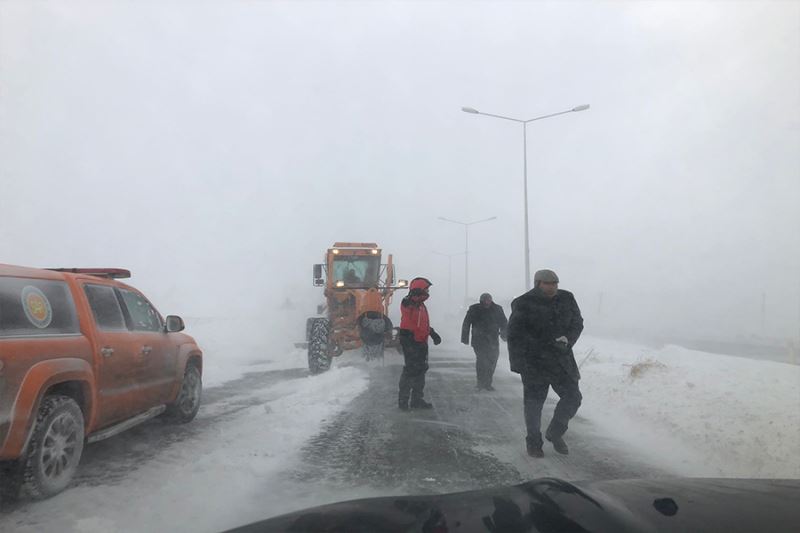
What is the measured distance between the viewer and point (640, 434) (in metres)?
6.66

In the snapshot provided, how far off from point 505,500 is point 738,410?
17.6 ft

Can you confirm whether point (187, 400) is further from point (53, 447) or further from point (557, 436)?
point (557, 436)

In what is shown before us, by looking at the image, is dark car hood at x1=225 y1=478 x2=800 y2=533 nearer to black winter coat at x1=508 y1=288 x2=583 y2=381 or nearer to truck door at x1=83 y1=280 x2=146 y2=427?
black winter coat at x1=508 y1=288 x2=583 y2=381

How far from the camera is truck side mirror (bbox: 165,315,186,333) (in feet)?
20.6

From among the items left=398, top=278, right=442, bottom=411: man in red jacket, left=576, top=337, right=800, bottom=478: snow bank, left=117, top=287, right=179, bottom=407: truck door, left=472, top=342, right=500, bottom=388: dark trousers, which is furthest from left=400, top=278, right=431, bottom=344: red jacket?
left=117, top=287, right=179, bottom=407: truck door

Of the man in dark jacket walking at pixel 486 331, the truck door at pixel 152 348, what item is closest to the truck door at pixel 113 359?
the truck door at pixel 152 348

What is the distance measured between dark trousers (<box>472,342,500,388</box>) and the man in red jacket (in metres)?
2.23

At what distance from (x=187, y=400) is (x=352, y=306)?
25.8 ft

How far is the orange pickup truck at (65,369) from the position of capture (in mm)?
3695

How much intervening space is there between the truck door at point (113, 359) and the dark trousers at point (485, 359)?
230 inches

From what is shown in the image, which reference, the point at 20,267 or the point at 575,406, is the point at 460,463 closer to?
the point at 575,406

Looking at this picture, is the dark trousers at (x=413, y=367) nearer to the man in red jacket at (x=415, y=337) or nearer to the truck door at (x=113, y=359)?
the man in red jacket at (x=415, y=337)

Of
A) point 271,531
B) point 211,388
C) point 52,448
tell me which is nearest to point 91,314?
point 52,448

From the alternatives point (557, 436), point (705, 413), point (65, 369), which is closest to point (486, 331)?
point (705, 413)
